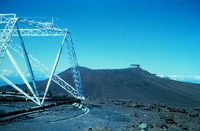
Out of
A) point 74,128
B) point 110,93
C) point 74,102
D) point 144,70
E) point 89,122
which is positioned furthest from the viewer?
point 144,70

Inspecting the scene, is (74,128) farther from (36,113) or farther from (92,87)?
(92,87)

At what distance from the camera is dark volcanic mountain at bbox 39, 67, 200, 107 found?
46344mm

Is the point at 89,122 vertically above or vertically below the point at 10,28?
below

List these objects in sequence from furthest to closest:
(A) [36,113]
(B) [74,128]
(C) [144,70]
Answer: (C) [144,70] → (A) [36,113] → (B) [74,128]

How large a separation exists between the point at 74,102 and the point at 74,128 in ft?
37.2

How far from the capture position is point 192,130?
1705cm

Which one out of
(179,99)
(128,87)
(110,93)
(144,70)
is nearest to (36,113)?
(110,93)

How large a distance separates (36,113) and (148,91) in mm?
35905

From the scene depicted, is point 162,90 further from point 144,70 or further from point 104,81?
point 144,70

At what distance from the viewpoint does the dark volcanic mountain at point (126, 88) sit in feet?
152

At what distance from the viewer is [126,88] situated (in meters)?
50.3

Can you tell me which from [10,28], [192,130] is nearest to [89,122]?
[192,130]

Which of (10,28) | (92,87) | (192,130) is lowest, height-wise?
(192,130)

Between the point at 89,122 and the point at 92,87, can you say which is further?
the point at 92,87
